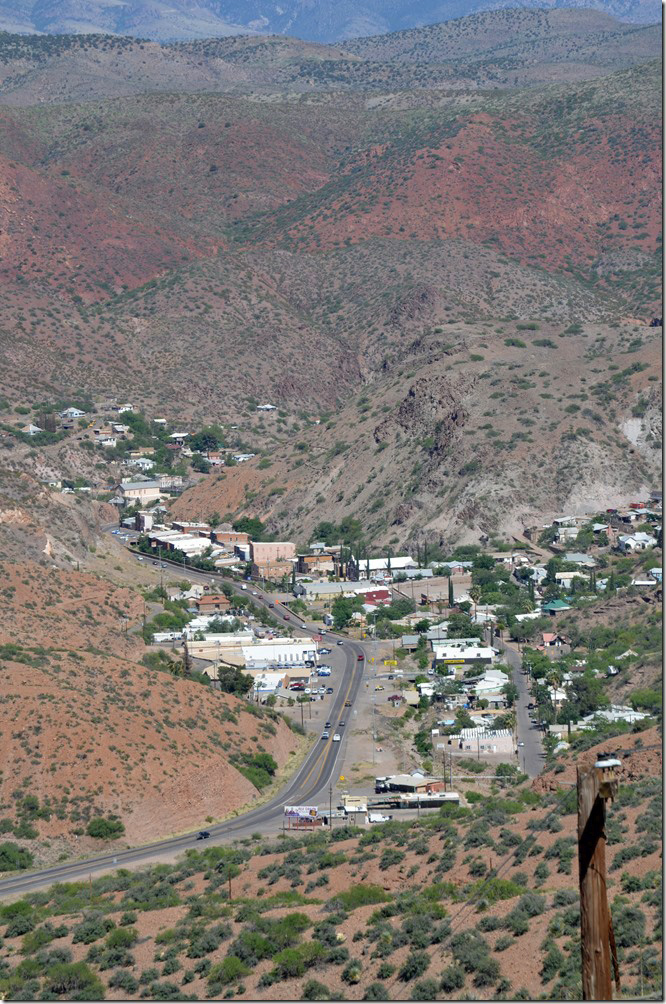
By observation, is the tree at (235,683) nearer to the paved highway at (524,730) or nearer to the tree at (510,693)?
the tree at (510,693)

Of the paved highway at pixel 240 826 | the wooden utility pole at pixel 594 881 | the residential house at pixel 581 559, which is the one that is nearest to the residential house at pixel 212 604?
the residential house at pixel 581 559

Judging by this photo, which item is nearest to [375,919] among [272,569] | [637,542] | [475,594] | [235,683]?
[235,683]

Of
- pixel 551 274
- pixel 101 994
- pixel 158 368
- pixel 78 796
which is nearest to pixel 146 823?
pixel 78 796

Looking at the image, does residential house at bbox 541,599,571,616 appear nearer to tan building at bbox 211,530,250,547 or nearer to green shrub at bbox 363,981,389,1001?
tan building at bbox 211,530,250,547

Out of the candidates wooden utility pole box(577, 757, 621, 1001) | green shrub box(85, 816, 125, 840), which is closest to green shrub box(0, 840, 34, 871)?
green shrub box(85, 816, 125, 840)

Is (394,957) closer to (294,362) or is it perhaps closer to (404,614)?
(404,614)
